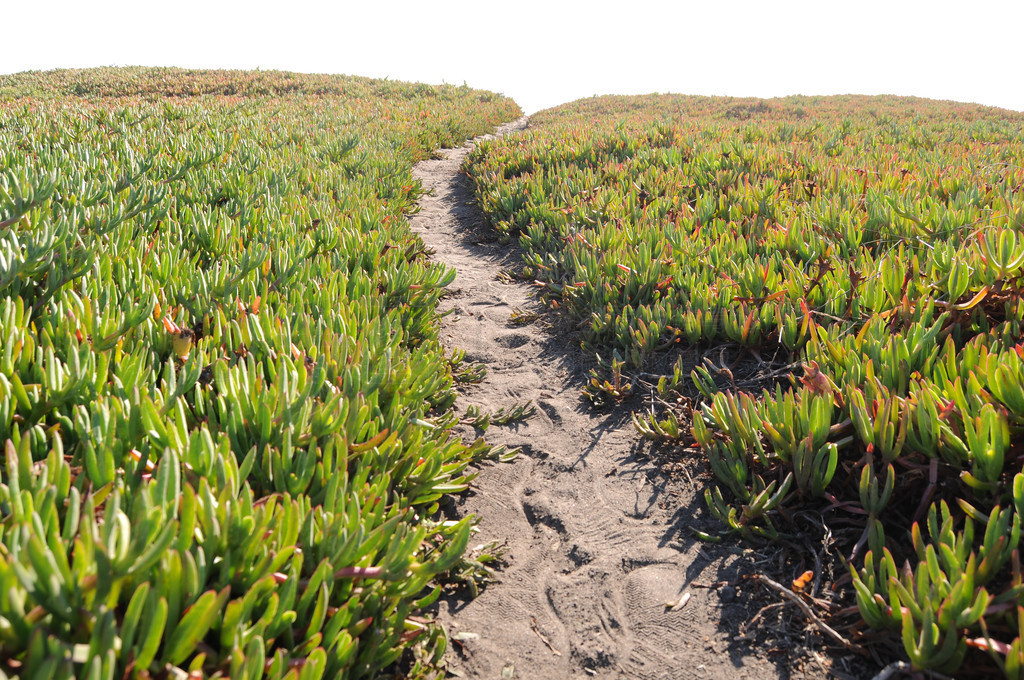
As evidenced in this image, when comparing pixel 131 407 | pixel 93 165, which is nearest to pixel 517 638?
pixel 131 407

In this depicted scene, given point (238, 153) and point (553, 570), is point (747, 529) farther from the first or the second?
point (238, 153)

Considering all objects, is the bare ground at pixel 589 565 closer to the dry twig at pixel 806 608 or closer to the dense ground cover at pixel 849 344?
the dry twig at pixel 806 608

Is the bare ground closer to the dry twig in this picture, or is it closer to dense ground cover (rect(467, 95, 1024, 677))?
the dry twig

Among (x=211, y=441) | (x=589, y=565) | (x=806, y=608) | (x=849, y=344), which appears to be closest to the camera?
(x=211, y=441)

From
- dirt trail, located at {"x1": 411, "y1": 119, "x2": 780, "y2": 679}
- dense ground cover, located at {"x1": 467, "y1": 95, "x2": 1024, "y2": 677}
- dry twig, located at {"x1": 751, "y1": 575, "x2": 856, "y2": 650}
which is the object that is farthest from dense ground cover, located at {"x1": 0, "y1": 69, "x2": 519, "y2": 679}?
dense ground cover, located at {"x1": 467, "y1": 95, "x2": 1024, "y2": 677}

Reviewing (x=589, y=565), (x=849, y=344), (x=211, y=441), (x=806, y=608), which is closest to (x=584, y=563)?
(x=589, y=565)

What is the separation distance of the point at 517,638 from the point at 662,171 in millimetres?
7405

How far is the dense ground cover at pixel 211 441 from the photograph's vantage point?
1.37 meters

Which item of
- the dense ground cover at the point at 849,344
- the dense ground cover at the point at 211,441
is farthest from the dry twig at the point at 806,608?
the dense ground cover at the point at 211,441

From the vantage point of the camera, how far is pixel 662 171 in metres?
8.34

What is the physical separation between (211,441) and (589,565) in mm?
1619

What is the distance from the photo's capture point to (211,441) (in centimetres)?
184

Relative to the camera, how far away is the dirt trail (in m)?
2.10

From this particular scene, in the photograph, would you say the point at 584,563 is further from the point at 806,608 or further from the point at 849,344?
the point at 849,344
